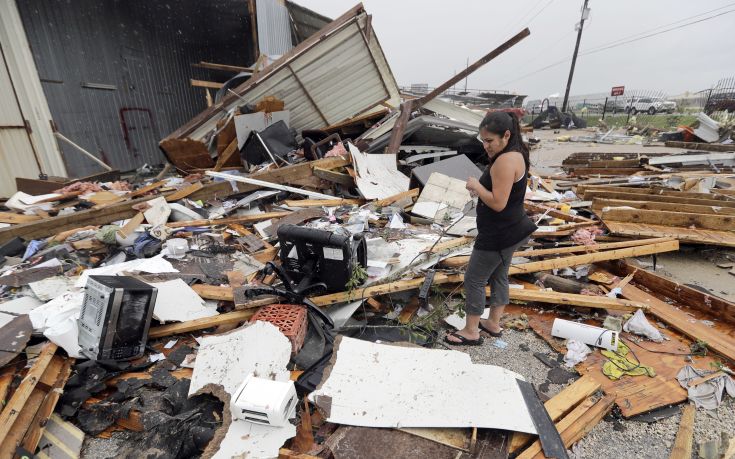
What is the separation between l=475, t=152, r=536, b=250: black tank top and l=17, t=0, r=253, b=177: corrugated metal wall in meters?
8.46

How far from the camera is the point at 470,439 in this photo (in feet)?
6.03

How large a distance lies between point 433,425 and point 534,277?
2357 millimetres

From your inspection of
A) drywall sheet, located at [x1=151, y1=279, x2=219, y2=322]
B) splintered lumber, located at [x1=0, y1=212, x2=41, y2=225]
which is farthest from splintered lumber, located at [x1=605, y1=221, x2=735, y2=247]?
splintered lumber, located at [x1=0, y1=212, x2=41, y2=225]

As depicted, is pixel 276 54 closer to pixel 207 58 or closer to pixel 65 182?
pixel 207 58

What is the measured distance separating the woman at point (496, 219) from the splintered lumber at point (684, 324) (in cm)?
147

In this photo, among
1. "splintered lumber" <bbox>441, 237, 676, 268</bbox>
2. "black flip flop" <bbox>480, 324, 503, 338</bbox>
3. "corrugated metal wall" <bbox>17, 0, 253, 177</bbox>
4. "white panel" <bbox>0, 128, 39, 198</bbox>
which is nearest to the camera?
"black flip flop" <bbox>480, 324, 503, 338</bbox>

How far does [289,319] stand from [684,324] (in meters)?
3.29

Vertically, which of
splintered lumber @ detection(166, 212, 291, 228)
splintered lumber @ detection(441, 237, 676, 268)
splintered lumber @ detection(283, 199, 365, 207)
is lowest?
splintered lumber @ detection(441, 237, 676, 268)

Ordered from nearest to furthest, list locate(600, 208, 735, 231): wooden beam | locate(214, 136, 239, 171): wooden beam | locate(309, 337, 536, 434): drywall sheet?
1. locate(309, 337, 536, 434): drywall sheet
2. locate(600, 208, 735, 231): wooden beam
3. locate(214, 136, 239, 171): wooden beam

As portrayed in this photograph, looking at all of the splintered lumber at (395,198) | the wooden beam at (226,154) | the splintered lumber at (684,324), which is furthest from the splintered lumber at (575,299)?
the wooden beam at (226,154)

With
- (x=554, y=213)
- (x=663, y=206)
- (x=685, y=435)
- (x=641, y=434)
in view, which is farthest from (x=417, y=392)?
(x=663, y=206)

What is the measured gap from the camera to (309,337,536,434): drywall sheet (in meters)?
1.90

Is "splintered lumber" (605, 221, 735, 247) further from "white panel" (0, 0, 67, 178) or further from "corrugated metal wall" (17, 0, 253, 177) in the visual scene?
"corrugated metal wall" (17, 0, 253, 177)

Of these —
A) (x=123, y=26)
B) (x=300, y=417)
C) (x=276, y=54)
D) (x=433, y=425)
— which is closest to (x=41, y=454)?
(x=300, y=417)
